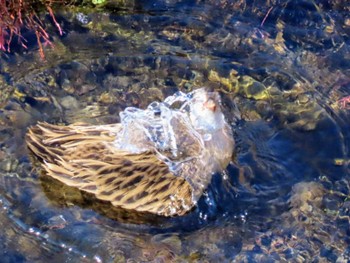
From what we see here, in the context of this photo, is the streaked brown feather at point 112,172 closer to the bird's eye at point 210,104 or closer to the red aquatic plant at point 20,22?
the bird's eye at point 210,104

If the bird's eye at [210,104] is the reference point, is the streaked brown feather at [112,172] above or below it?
below

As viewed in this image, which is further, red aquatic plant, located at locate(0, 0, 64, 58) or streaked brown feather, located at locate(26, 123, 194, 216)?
red aquatic plant, located at locate(0, 0, 64, 58)

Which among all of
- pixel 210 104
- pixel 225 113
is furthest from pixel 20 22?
pixel 210 104

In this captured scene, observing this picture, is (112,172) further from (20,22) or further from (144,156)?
(20,22)

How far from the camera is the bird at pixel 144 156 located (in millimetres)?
5566

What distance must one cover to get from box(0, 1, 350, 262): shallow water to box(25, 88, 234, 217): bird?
0.46 ft

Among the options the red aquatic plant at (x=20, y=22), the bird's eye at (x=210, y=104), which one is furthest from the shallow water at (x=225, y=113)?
the bird's eye at (x=210, y=104)

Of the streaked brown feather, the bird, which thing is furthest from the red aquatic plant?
the streaked brown feather

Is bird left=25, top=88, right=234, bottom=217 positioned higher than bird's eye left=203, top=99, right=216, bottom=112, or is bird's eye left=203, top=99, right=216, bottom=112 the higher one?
bird's eye left=203, top=99, right=216, bottom=112

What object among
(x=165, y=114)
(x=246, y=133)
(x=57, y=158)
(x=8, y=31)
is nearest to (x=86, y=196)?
(x=57, y=158)

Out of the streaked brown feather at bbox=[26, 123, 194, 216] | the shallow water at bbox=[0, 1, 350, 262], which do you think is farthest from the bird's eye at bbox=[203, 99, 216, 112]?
the shallow water at bbox=[0, 1, 350, 262]

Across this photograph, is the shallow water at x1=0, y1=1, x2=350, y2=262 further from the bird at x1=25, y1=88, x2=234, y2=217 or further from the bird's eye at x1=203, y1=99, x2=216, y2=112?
the bird's eye at x1=203, y1=99, x2=216, y2=112

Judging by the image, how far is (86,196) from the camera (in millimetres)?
5801

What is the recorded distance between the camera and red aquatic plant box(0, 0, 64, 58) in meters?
6.68
